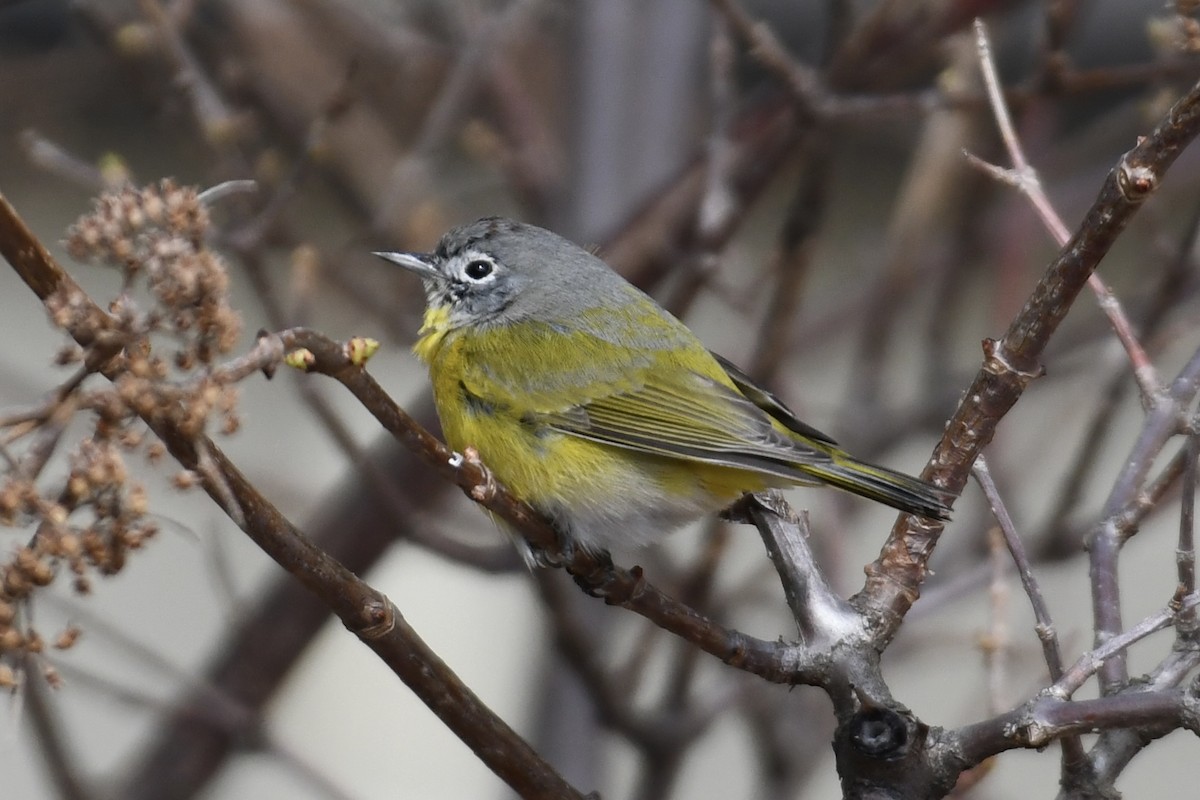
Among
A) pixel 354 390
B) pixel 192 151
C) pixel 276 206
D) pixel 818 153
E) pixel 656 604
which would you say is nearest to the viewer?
pixel 354 390

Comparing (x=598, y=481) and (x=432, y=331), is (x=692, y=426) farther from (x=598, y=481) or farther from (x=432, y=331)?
(x=432, y=331)

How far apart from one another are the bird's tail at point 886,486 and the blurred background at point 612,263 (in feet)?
0.96

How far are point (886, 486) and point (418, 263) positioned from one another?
153cm

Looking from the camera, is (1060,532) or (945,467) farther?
(1060,532)

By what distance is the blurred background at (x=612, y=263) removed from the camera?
3428mm

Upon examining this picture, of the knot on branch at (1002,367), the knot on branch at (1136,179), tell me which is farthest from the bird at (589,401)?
the knot on branch at (1136,179)

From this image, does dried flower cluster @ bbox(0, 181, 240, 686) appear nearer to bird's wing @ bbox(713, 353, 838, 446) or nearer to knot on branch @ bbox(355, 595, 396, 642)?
knot on branch @ bbox(355, 595, 396, 642)

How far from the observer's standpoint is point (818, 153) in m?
3.60

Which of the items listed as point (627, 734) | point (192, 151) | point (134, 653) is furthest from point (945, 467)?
point (192, 151)

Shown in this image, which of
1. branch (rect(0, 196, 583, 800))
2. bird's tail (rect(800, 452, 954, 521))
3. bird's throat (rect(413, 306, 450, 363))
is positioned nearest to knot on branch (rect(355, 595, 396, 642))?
branch (rect(0, 196, 583, 800))

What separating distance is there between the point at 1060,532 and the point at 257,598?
87.3 inches

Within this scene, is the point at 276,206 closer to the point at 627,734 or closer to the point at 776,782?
the point at 627,734

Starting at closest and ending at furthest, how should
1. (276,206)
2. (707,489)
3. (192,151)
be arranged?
(707,489) < (276,206) < (192,151)

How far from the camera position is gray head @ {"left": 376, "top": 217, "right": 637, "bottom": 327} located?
3.39 metres
